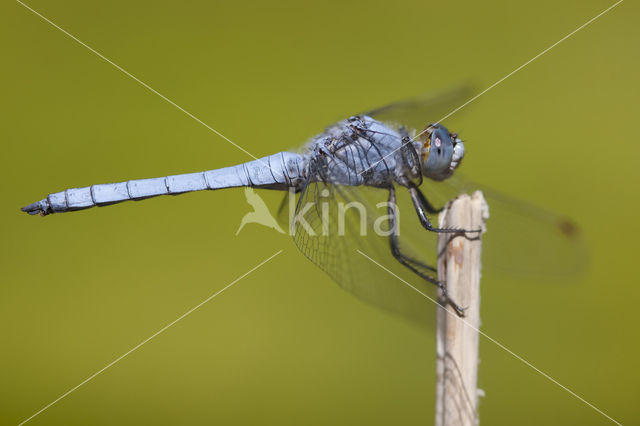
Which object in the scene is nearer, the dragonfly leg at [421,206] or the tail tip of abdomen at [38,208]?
the tail tip of abdomen at [38,208]

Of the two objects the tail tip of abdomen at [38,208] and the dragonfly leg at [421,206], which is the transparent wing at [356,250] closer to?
the dragonfly leg at [421,206]

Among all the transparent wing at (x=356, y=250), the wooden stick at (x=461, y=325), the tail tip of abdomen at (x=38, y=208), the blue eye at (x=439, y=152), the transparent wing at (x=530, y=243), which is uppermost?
the blue eye at (x=439, y=152)

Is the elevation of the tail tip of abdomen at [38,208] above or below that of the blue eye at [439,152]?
below

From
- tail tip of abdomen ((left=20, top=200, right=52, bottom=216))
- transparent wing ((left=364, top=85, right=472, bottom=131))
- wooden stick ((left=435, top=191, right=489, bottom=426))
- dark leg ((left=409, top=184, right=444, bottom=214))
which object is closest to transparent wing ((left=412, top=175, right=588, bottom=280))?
dark leg ((left=409, top=184, right=444, bottom=214))

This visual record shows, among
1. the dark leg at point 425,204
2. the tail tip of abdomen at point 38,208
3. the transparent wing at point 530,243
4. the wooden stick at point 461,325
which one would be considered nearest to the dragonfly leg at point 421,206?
the dark leg at point 425,204

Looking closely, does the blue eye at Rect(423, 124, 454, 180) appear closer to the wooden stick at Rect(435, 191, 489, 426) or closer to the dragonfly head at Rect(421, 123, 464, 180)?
the dragonfly head at Rect(421, 123, 464, 180)

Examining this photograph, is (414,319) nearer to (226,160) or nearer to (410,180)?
(410,180)
